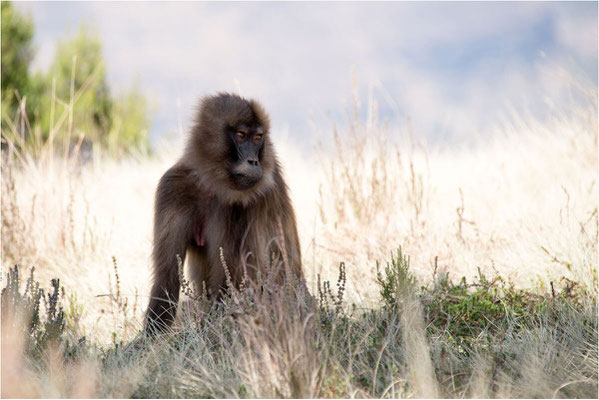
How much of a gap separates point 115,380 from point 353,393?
1.19 metres

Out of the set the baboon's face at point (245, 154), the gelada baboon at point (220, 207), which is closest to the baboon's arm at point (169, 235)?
the gelada baboon at point (220, 207)

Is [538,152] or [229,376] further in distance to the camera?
[538,152]

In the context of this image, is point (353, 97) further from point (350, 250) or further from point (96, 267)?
point (96, 267)

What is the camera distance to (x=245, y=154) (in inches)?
145

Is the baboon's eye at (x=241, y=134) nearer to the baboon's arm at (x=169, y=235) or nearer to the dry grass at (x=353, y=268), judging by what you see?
the baboon's arm at (x=169, y=235)

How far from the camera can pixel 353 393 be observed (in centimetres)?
277

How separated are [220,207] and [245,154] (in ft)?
1.18

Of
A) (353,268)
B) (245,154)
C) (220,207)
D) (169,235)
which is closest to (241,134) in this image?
(245,154)

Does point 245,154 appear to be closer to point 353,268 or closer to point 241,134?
point 241,134

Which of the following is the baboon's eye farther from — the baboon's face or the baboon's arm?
the baboon's arm

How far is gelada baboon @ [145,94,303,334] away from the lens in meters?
3.72

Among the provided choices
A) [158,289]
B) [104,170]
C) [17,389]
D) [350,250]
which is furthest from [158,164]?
[17,389]

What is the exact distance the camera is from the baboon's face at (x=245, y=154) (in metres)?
3.59

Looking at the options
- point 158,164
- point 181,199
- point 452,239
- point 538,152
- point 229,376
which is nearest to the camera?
point 229,376
